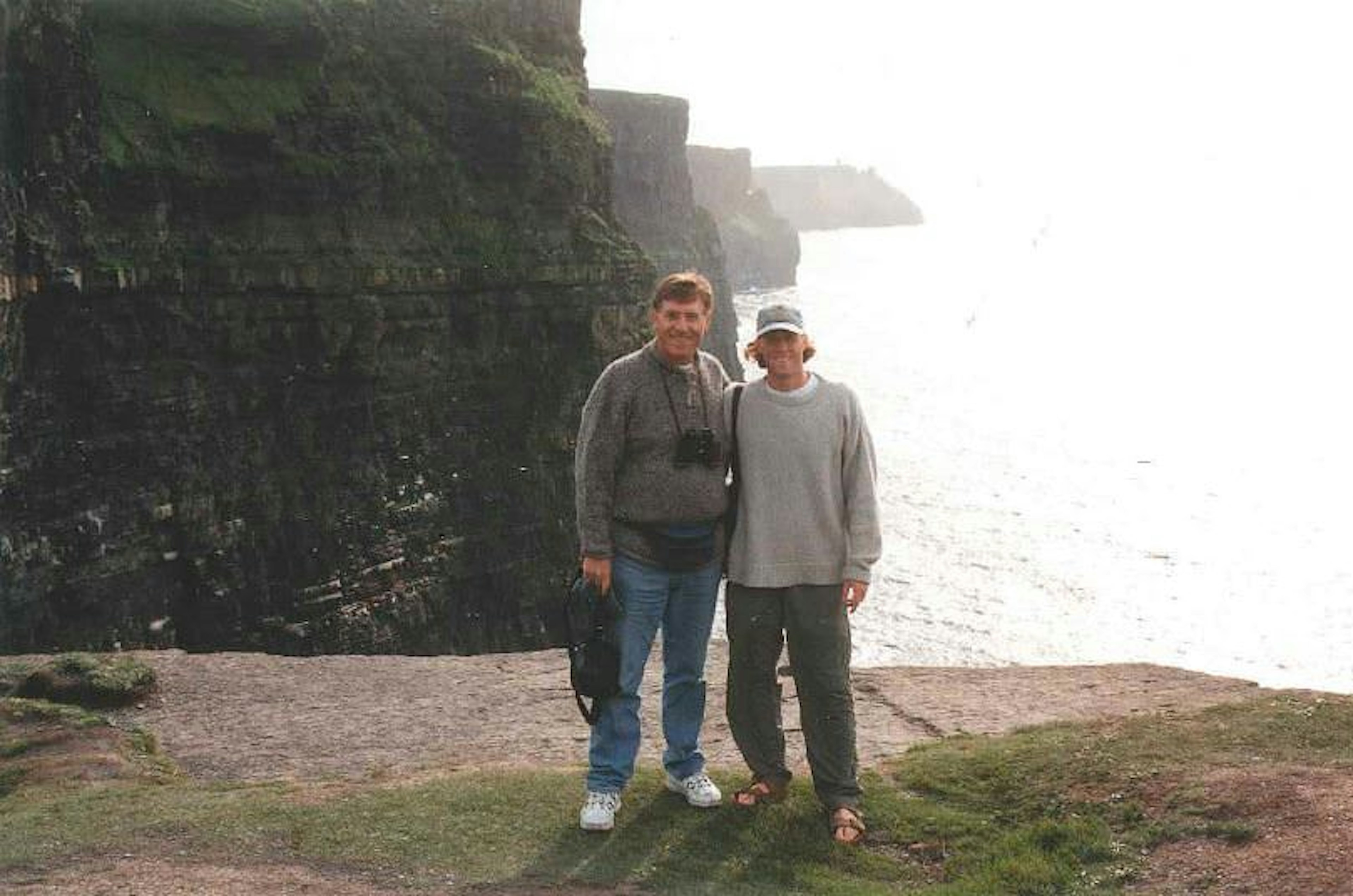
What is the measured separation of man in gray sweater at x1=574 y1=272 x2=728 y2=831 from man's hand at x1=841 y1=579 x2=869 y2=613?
739 millimetres

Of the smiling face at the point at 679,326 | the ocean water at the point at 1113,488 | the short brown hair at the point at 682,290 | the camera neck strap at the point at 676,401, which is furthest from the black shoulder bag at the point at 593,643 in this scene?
the ocean water at the point at 1113,488

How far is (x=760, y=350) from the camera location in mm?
7906

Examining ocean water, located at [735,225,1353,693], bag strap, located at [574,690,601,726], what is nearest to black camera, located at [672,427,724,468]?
bag strap, located at [574,690,601,726]

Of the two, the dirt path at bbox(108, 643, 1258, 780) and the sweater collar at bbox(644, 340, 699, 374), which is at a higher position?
the sweater collar at bbox(644, 340, 699, 374)

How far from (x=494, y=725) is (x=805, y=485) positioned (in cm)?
574

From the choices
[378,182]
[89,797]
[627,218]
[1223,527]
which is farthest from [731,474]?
[627,218]

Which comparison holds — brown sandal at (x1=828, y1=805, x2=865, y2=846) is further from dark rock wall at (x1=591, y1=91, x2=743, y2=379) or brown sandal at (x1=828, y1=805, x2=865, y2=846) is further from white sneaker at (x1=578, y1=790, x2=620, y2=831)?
dark rock wall at (x1=591, y1=91, x2=743, y2=379)

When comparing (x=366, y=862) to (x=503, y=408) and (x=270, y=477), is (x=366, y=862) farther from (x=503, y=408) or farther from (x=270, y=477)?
(x=503, y=408)

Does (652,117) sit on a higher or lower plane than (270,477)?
higher

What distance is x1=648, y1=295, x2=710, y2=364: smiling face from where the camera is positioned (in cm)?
781

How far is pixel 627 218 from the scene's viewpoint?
87.6 meters

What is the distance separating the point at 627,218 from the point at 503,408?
174 ft

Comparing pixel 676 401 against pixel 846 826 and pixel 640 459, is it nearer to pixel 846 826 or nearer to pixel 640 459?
pixel 640 459

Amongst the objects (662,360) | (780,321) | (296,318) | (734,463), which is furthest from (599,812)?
(296,318)
